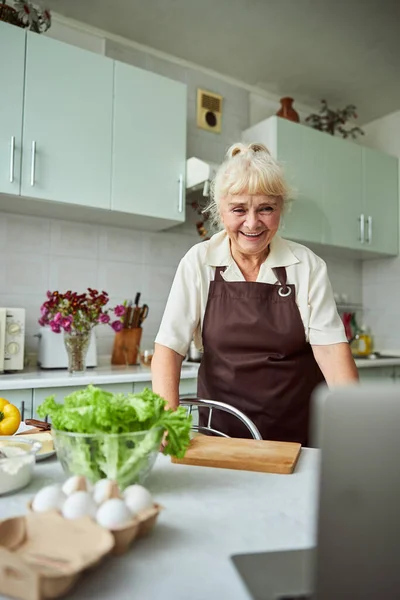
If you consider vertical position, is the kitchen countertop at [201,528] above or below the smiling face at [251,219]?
below

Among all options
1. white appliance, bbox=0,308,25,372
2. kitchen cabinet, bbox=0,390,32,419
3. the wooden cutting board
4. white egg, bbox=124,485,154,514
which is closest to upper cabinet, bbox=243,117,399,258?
white appliance, bbox=0,308,25,372

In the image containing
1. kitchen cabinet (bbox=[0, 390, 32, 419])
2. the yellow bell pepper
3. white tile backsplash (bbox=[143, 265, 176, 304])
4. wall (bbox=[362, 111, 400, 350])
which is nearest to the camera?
the yellow bell pepper

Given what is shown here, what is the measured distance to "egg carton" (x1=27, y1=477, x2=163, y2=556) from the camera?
0.57 metres

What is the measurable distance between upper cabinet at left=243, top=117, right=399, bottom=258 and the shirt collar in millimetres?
1446

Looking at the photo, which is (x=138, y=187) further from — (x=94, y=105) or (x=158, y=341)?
(x=158, y=341)

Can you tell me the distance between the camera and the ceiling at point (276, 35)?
2.68 m

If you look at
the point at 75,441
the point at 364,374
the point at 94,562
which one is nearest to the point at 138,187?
the point at 364,374

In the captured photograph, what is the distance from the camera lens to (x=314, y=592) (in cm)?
41

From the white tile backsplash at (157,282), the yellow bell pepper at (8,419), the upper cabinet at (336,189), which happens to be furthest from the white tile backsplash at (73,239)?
the yellow bell pepper at (8,419)

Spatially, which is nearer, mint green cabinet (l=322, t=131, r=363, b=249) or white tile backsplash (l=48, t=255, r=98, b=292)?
white tile backsplash (l=48, t=255, r=98, b=292)

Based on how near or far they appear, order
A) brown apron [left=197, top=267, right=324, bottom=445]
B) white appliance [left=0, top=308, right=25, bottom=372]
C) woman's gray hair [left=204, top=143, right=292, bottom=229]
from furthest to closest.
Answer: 1. white appliance [left=0, top=308, right=25, bottom=372]
2. brown apron [left=197, top=267, right=324, bottom=445]
3. woman's gray hair [left=204, top=143, right=292, bottom=229]

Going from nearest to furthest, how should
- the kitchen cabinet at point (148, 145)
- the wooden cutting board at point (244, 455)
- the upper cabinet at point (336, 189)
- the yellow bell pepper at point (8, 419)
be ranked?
the wooden cutting board at point (244, 455)
the yellow bell pepper at point (8, 419)
the kitchen cabinet at point (148, 145)
the upper cabinet at point (336, 189)

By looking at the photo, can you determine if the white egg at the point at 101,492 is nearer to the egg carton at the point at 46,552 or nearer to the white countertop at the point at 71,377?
the egg carton at the point at 46,552

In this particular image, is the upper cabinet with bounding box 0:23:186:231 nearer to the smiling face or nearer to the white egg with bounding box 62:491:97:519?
the smiling face
